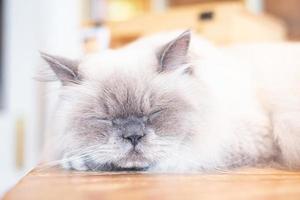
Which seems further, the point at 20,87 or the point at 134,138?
the point at 20,87

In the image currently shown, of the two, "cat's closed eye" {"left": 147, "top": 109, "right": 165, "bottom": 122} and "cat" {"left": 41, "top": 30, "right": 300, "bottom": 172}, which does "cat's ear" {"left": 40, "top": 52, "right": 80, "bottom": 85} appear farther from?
"cat's closed eye" {"left": 147, "top": 109, "right": 165, "bottom": 122}

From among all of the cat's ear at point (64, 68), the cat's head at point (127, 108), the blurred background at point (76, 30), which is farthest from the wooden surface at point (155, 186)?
the blurred background at point (76, 30)

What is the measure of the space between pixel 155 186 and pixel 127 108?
226 millimetres

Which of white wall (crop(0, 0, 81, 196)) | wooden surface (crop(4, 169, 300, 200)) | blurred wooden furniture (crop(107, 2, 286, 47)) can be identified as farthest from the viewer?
white wall (crop(0, 0, 81, 196))

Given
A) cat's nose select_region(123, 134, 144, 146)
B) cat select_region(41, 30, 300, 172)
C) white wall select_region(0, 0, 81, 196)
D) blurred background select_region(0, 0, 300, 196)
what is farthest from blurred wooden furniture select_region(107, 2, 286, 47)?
white wall select_region(0, 0, 81, 196)

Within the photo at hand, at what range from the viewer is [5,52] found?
11.9 ft

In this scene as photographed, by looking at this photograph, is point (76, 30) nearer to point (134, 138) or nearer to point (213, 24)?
point (213, 24)

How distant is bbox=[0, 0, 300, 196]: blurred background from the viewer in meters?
2.16

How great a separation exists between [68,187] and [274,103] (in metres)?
0.66

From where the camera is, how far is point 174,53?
41.5 inches

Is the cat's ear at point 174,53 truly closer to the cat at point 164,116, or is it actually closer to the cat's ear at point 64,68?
the cat at point 164,116

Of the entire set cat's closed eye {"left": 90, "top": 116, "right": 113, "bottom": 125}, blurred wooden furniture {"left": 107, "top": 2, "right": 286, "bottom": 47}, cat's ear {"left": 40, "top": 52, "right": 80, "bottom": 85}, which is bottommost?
cat's closed eye {"left": 90, "top": 116, "right": 113, "bottom": 125}

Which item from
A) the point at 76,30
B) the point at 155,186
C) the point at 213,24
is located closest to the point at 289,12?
the point at 213,24

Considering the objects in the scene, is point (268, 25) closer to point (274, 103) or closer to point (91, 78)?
point (274, 103)
